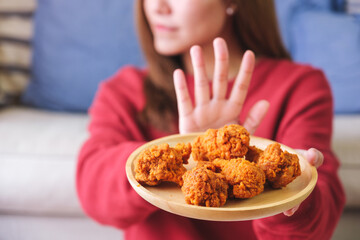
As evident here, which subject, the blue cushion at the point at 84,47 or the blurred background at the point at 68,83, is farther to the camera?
the blue cushion at the point at 84,47

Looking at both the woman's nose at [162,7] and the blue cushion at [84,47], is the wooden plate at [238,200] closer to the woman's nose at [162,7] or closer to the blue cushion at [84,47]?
the woman's nose at [162,7]

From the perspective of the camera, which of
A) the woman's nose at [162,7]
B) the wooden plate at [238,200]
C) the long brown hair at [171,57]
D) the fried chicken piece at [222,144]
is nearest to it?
the wooden plate at [238,200]

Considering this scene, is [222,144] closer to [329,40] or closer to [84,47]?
[329,40]

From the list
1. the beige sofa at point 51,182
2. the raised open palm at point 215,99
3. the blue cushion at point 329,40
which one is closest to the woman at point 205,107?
the raised open palm at point 215,99

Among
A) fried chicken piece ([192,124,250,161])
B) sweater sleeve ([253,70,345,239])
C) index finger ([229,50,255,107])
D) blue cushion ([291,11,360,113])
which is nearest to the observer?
fried chicken piece ([192,124,250,161])

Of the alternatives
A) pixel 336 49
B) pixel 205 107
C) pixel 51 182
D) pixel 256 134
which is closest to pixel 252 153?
pixel 205 107

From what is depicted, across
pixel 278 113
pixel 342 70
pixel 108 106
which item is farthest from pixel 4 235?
pixel 342 70

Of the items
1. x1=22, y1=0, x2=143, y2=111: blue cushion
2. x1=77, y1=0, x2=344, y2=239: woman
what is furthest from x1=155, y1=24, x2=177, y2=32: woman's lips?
x1=22, y1=0, x2=143, y2=111: blue cushion

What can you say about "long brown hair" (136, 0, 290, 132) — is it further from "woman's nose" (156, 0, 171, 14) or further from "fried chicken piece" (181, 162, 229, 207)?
"fried chicken piece" (181, 162, 229, 207)
